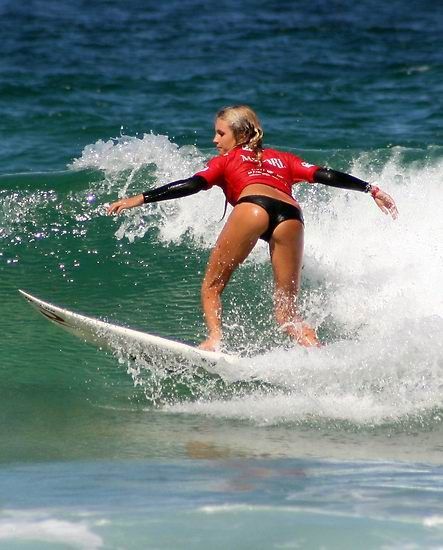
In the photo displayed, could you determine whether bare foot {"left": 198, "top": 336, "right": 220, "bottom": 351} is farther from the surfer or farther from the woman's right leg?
the woman's right leg

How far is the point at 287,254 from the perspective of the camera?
6168mm

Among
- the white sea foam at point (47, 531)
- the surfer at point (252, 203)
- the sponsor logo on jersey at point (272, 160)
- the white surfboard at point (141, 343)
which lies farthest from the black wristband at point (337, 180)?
the white sea foam at point (47, 531)

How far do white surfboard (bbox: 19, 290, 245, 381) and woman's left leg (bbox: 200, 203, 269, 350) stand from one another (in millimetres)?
92

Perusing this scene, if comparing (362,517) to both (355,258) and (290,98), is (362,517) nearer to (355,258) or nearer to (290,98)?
(355,258)

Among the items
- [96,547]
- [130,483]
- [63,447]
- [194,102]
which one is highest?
[194,102]

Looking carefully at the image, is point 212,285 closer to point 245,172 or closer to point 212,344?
point 212,344

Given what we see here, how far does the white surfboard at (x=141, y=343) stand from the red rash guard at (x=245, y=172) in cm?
88

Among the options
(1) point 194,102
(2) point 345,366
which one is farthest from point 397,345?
A: (1) point 194,102

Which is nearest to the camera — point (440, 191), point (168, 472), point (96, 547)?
point (96, 547)

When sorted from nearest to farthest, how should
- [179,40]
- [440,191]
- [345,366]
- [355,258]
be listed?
[345,366], [355,258], [440,191], [179,40]

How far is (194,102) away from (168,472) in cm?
1197

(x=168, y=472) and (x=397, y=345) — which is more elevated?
(x=397, y=345)

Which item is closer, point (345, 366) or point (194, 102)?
point (345, 366)

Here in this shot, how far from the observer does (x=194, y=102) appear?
1605 cm
